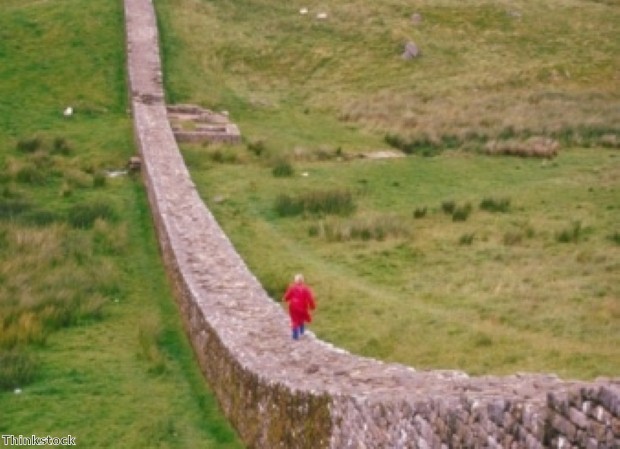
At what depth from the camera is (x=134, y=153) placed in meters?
27.2

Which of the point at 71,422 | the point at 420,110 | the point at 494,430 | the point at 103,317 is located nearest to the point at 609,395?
the point at 494,430

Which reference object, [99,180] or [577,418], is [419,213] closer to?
[99,180]

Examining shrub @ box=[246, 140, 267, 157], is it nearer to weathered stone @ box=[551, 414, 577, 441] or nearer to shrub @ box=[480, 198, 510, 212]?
shrub @ box=[480, 198, 510, 212]

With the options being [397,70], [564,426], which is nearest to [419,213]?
[564,426]

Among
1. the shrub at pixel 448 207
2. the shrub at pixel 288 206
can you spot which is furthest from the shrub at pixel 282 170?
the shrub at pixel 448 207

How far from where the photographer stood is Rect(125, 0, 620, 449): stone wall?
5.71 metres

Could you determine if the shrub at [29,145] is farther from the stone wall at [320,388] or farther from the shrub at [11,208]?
the stone wall at [320,388]

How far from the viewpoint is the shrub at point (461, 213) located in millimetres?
21203

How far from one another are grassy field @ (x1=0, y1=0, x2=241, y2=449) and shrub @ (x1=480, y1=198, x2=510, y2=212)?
7450 millimetres

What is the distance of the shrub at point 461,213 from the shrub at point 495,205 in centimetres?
53

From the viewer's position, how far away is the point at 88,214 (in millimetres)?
21156

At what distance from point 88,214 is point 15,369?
8.34 meters

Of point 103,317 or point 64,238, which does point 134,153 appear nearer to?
point 64,238

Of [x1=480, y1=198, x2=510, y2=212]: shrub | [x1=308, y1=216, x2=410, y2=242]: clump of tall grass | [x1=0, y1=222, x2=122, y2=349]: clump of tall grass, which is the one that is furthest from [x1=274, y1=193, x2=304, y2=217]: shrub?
[x1=480, y1=198, x2=510, y2=212]: shrub
